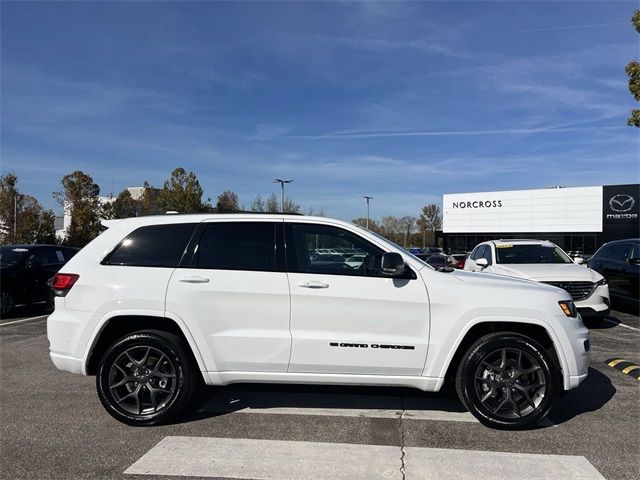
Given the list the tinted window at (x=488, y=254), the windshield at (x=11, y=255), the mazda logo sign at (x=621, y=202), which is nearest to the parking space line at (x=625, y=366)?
the tinted window at (x=488, y=254)

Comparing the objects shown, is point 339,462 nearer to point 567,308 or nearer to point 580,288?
point 567,308

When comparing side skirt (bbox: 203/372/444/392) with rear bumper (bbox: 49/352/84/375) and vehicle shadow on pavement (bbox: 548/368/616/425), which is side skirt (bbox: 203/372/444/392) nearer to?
rear bumper (bbox: 49/352/84/375)

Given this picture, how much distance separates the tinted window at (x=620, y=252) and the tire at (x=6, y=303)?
13.2 meters

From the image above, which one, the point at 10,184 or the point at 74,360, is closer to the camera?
the point at 74,360

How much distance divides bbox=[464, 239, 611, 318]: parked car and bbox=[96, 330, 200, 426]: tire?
6.54 metres

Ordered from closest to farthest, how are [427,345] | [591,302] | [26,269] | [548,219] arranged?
[427,345], [591,302], [26,269], [548,219]

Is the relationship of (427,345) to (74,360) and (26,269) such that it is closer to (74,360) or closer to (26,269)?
(74,360)

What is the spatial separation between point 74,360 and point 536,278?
733cm

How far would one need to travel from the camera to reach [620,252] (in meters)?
10.9

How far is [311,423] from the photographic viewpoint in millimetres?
4391

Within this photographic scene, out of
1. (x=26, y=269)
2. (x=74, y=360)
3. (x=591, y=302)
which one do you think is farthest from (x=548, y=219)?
(x=74, y=360)

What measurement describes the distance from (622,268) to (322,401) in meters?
8.49

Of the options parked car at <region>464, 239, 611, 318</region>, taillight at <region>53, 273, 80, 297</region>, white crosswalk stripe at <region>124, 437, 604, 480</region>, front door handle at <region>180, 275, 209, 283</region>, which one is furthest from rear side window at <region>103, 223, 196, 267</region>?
parked car at <region>464, 239, 611, 318</region>

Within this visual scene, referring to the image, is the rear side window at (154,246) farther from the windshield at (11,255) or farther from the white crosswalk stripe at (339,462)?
the windshield at (11,255)
